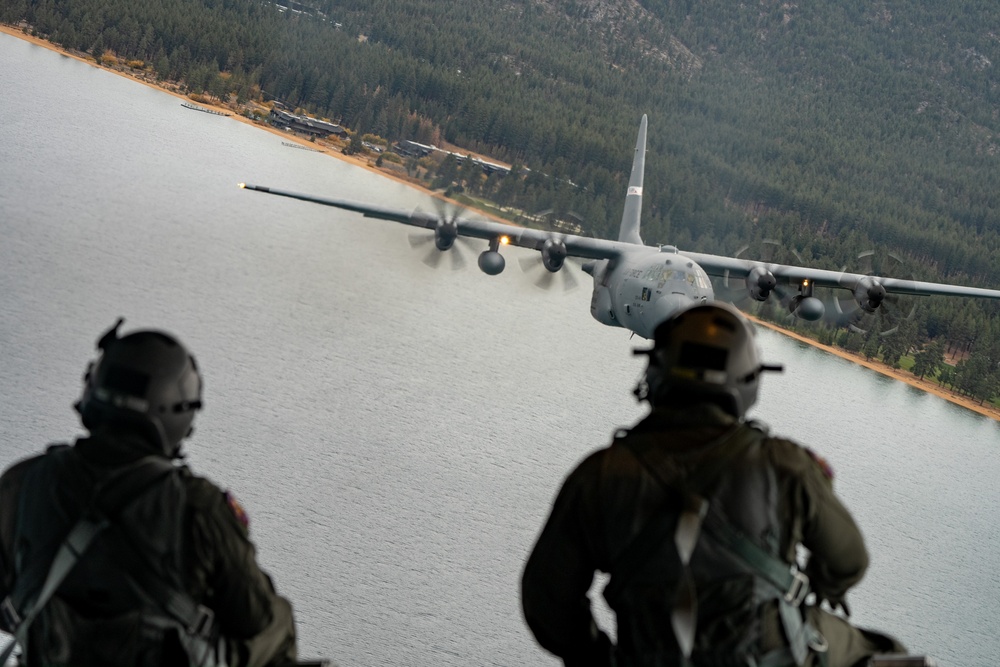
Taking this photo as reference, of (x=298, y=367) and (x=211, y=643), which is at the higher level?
(x=211, y=643)

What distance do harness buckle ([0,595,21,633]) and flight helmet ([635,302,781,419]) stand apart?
2.96 m

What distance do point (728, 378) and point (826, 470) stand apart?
585mm

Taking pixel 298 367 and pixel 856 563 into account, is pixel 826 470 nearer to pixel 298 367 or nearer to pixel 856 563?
pixel 856 563

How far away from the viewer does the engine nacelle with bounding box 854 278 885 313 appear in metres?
33.9

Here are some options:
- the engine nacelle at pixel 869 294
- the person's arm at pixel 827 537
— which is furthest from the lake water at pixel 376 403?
the person's arm at pixel 827 537

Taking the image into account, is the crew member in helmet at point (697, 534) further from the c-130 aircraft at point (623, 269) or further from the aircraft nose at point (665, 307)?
the c-130 aircraft at point (623, 269)

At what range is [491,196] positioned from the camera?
232 ft

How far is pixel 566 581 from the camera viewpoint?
189 inches

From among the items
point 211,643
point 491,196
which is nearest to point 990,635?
point 211,643

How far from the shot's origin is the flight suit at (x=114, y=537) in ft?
14.9

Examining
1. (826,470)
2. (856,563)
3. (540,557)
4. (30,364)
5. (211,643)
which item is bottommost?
(30,364)

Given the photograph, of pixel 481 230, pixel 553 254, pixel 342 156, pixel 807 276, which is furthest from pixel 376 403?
pixel 342 156

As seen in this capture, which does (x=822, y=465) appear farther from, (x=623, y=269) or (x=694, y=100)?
(x=694, y=100)

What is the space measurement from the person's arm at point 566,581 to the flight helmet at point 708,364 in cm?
54
